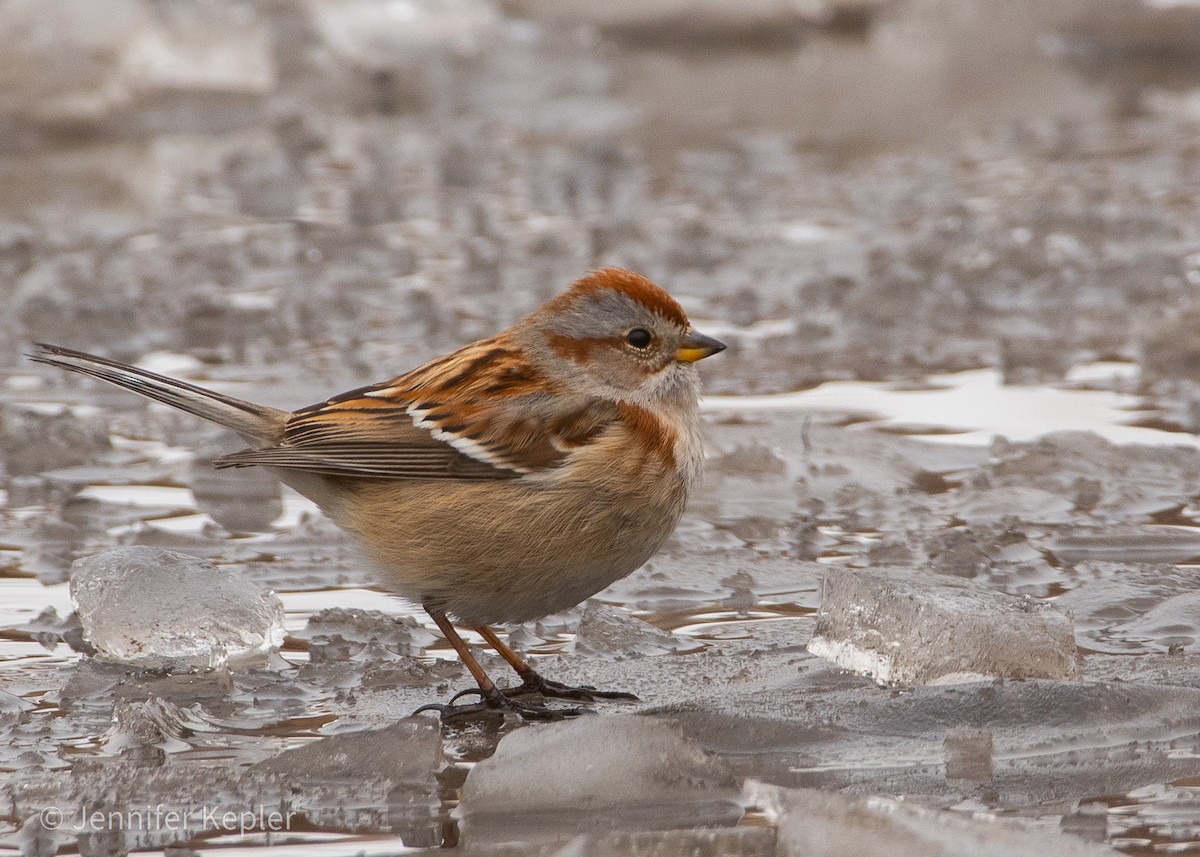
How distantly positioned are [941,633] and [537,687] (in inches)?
44.6

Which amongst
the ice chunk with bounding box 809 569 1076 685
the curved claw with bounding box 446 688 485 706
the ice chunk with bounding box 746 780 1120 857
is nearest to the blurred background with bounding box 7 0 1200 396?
the ice chunk with bounding box 809 569 1076 685

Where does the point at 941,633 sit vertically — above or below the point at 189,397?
below

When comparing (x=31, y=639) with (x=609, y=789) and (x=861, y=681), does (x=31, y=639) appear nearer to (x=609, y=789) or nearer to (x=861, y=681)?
(x=609, y=789)

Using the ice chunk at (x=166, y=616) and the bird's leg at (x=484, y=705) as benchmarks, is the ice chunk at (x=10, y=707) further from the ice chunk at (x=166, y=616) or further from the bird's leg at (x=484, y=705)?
the bird's leg at (x=484, y=705)

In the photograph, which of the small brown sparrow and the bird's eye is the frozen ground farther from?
the bird's eye

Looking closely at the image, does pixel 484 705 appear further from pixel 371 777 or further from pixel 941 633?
pixel 941 633

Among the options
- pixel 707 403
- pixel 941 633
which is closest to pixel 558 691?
pixel 941 633

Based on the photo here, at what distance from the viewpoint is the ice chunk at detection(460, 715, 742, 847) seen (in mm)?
3537

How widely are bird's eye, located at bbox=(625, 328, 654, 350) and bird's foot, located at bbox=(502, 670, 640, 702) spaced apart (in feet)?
3.47

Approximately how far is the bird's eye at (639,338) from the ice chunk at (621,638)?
0.82 metres

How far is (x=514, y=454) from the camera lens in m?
4.55

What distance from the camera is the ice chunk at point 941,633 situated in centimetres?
425
